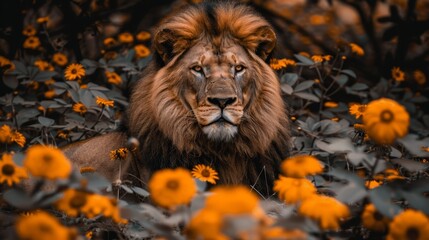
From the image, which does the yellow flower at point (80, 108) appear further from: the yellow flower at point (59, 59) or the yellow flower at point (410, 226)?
the yellow flower at point (410, 226)

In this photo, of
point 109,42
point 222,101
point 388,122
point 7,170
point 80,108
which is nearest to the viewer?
point 388,122

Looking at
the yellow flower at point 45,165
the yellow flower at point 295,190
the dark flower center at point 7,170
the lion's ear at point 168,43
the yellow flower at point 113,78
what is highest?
the yellow flower at point 45,165

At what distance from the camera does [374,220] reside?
91.0 inches

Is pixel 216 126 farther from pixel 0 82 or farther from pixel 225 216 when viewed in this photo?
pixel 0 82

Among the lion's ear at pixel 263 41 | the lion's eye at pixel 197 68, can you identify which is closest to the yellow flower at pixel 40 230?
the lion's eye at pixel 197 68

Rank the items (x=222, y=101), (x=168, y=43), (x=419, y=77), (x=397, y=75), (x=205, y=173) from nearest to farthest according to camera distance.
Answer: (x=205, y=173), (x=222, y=101), (x=168, y=43), (x=397, y=75), (x=419, y=77)

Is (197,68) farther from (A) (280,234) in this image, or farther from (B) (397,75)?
(B) (397,75)

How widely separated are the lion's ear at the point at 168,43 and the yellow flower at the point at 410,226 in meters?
2.30

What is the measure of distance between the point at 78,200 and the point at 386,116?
3.64 ft

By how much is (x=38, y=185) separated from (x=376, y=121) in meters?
1.19

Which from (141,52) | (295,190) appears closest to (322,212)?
(295,190)

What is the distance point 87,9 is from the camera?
602 centimetres

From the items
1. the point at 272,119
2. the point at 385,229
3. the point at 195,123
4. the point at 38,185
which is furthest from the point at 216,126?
the point at 38,185

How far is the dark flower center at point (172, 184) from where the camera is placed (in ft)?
6.17
